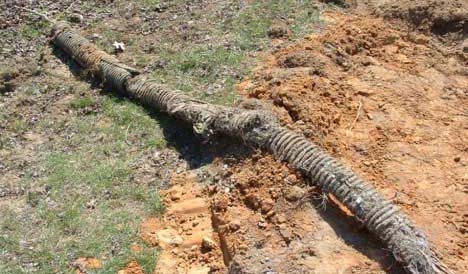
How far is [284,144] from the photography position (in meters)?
5.54

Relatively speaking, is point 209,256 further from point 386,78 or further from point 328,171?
point 386,78

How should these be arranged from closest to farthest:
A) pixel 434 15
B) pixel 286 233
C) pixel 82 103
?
pixel 286 233
pixel 82 103
pixel 434 15

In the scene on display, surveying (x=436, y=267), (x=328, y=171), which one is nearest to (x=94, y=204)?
(x=328, y=171)

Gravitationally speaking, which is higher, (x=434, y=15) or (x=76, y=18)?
(x=434, y=15)

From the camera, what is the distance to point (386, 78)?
22.1ft

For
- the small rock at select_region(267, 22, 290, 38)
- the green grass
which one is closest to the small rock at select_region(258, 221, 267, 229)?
the green grass

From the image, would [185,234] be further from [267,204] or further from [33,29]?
[33,29]

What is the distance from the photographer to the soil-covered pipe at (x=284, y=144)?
179 inches

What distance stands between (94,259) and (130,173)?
1.08 m

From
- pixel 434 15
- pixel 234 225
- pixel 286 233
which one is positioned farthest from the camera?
pixel 434 15

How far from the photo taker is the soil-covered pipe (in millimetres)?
4555

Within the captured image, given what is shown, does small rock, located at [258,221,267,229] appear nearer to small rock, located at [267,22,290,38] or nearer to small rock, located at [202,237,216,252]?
small rock, located at [202,237,216,252]

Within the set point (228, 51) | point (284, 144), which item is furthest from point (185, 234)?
point (228, 51)

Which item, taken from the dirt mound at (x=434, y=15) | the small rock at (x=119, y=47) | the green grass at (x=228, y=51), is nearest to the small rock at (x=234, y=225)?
the green grass at (x=228, y=51)
